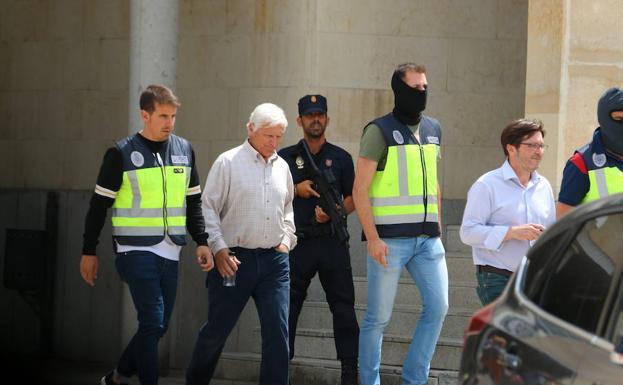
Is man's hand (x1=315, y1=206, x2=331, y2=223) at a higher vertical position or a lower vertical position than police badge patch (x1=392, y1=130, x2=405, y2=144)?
lower

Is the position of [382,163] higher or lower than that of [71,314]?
higher

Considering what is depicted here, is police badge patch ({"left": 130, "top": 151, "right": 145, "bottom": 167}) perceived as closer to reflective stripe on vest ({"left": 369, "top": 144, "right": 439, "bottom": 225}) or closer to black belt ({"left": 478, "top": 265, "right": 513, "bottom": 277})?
reflective stripe on vest ({"left": 369, "top": 144, "right": 439, "bottom": 225})

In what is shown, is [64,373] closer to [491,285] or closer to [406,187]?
[406,187]

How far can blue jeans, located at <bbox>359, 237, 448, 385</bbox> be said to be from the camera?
24.9 feet

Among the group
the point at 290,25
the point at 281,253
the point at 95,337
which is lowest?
the point at 95,337

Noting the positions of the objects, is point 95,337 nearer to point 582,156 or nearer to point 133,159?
point 133,159

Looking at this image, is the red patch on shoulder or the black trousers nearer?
the red patch on shoulder

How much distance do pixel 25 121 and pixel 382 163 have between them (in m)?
5.60

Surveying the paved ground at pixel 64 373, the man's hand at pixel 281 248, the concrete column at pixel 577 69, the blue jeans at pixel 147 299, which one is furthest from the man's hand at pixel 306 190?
the paved ground at pixel 64 373

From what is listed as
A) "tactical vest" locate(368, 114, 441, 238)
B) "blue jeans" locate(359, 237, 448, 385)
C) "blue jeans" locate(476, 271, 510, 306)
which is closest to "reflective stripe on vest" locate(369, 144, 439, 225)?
"tactical vest" locate(368, 114, 441, 238)

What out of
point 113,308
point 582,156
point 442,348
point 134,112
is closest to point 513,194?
point 582,156

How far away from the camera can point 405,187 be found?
7668 millimetres

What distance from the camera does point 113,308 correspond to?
38.6 ft

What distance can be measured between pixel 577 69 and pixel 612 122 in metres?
2.33
